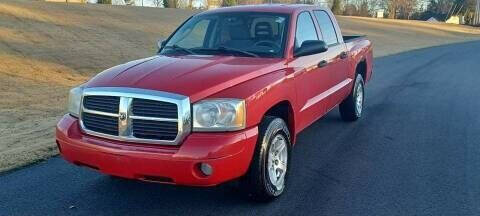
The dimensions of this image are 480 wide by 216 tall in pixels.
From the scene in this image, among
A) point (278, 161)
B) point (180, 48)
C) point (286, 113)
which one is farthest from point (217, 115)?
point (180, 48)

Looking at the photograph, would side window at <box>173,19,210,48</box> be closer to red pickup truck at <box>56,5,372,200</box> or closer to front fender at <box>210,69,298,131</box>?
red pickup truck at <box>56,5,372,200</box>

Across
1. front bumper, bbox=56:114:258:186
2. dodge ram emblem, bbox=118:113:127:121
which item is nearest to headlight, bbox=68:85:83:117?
front bumper, bbox=56:114:258:186

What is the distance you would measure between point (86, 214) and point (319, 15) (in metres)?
3.94

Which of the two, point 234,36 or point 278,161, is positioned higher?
point 234,36

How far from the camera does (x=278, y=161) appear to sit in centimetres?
459

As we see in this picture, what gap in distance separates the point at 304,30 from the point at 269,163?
2004 millimetres

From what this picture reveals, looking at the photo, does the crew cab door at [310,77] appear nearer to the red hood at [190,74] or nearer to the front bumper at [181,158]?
the red hood at [190,74]

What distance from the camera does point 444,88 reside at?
11391mm

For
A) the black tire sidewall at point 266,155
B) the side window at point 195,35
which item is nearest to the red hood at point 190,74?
the black tire sidewall at point 266,155

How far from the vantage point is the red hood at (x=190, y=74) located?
400 cm

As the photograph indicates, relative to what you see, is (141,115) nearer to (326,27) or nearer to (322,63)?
(322,63)

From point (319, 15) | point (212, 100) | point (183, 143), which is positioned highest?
point (319, 15)

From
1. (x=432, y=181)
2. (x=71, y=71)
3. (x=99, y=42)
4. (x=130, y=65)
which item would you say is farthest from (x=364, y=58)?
(x=99, y=42)

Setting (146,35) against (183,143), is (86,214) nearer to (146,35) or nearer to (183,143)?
(183,143)
